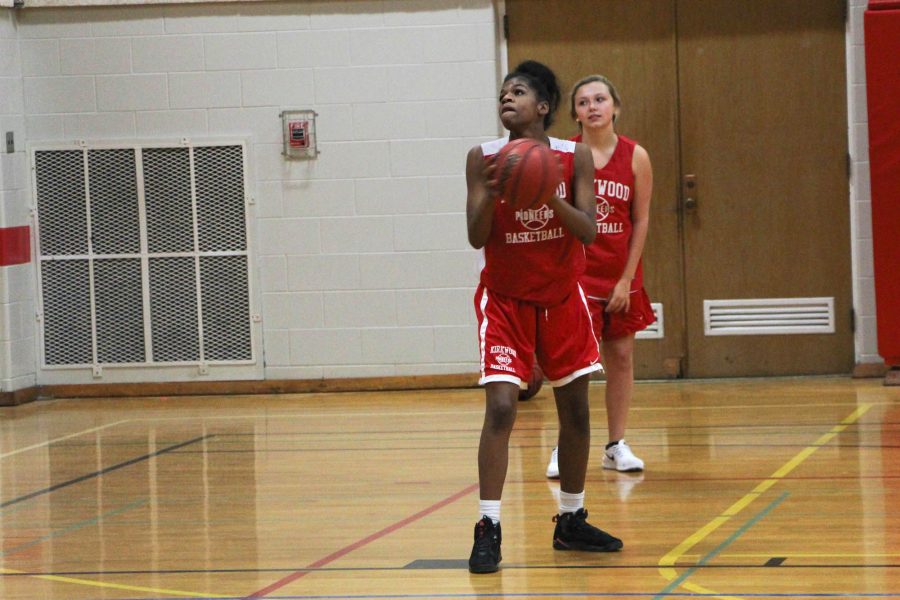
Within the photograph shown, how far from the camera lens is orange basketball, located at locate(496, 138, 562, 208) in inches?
128

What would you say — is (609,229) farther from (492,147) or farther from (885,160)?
(885,160)

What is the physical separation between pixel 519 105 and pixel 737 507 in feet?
5.16

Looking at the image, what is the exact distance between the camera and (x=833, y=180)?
741cm

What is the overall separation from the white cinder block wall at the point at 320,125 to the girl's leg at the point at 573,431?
12.7 feet

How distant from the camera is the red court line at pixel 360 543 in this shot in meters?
3.49

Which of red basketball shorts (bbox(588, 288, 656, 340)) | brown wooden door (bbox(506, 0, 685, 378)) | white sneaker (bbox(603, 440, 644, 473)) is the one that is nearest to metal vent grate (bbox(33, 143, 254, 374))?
brown wooden door (bbox(506, 0, 685, 378))

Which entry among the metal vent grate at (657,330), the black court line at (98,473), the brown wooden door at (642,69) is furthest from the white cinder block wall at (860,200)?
the black court line at (98,473)

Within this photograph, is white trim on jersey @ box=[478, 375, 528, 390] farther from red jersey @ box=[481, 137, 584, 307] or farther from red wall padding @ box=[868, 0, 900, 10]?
red wall padding @ box=[868, 0, 900, 10]

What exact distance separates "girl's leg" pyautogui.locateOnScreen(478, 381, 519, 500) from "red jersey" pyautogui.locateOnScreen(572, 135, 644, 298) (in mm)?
1289

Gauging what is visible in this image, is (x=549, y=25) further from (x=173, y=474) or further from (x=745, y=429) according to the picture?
(x=173, y=474)

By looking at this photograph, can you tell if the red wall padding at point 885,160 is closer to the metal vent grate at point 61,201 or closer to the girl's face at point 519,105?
the girl's face at point 519,105

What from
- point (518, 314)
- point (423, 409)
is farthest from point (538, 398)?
point (518, 314)

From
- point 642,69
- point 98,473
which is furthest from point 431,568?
point 642,69

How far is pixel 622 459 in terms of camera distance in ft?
16.3
